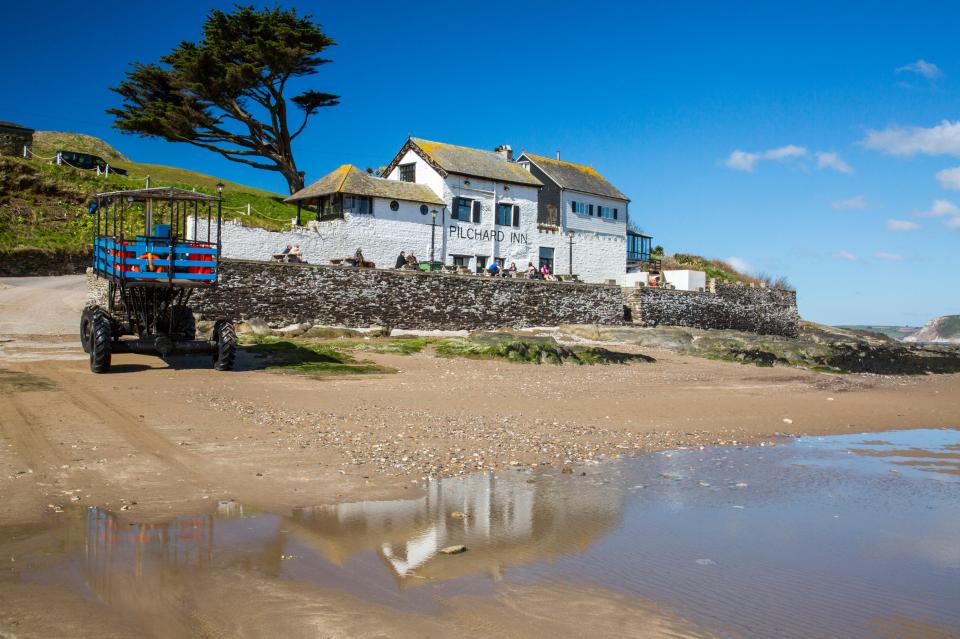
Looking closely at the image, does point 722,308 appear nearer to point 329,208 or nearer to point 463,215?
point 463,215

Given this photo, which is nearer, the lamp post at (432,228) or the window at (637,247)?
the lamp post at (432,228)

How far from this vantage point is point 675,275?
164 feet

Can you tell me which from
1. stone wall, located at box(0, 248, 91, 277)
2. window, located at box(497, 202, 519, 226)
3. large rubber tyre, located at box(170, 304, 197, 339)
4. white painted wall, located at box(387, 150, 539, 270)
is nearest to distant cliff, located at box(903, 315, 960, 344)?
white painted wall, located at box(387, 150, 539, 270)

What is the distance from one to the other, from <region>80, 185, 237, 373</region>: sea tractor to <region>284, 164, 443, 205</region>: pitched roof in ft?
71.6

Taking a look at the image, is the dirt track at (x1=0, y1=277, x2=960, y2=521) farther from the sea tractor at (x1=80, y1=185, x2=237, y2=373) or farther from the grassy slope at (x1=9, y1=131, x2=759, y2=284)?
the grassy slope at (x1=9, y1=131, x2=759, y2=284)

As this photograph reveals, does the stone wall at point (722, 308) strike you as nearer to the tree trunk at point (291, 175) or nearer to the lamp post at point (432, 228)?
the lamp post at point (432, 228)

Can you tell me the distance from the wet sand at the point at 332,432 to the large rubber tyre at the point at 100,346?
333 mm

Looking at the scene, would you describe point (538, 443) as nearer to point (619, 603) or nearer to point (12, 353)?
point (619, 603)

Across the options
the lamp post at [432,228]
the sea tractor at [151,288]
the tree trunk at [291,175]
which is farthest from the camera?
the tree trunk at [291,175]

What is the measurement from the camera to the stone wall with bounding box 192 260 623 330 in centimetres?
2914

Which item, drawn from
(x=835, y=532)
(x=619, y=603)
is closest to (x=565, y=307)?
(x=835, y=532)

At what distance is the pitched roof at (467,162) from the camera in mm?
45219

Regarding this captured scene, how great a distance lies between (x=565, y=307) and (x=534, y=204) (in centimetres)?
1127

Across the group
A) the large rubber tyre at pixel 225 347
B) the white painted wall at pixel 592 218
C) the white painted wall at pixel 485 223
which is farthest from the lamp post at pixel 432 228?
the large rubber tyre at pixel 225 347
